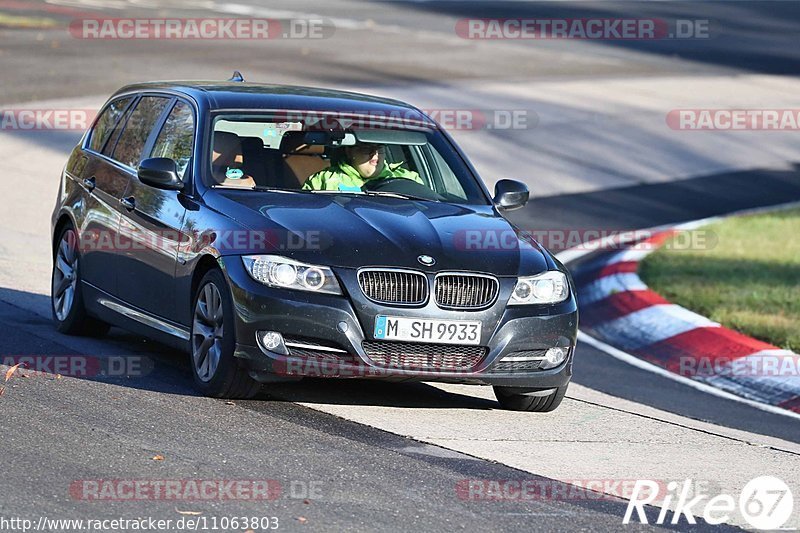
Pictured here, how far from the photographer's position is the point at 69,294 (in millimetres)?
9789

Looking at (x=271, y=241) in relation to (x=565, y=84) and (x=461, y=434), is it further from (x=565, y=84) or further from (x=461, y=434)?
(x=565, y=84)

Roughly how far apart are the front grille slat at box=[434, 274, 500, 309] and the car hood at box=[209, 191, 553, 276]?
0.05 meters

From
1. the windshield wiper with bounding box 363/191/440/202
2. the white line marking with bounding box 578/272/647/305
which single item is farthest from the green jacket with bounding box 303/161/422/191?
the white line marking with bounding box 578/272/647/305

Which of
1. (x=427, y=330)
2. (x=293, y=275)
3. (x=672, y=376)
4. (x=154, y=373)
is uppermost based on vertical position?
(x=293, y=275)

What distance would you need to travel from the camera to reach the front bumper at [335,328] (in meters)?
7.64

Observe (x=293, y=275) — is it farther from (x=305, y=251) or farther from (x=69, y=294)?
(x=69, y=294)

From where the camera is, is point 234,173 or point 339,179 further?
point 339,179

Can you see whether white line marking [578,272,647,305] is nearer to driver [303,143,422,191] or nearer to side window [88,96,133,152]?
driver [303,143,422,191]

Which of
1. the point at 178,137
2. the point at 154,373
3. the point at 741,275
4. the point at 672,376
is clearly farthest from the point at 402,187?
the point at 741,275

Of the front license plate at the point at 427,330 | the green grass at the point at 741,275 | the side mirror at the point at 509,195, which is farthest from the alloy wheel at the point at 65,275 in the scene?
the green grass at the point at 741,275

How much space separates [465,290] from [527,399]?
3.04 feet

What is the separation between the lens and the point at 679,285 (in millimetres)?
13250

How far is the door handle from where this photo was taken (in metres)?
9.07

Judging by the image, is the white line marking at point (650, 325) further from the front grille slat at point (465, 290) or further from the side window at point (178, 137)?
the side window at point (178, 137)
